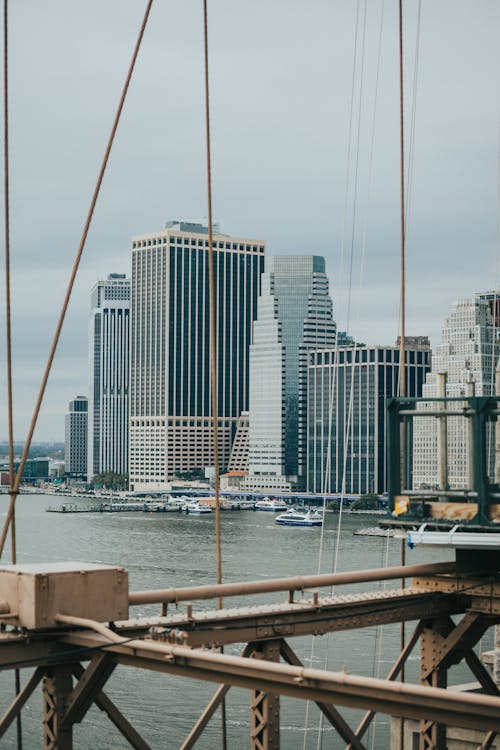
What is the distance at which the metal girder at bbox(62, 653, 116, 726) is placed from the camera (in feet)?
22.0

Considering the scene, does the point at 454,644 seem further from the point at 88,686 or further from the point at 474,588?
the point at 88,686

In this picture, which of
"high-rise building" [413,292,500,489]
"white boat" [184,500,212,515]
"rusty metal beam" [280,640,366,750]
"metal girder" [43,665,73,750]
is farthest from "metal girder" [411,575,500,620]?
"white boat" [184,500,212,515]

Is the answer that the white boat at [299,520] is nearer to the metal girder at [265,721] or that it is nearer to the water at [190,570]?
the water at [190,570]

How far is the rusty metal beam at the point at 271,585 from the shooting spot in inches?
296

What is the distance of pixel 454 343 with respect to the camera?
503 feet

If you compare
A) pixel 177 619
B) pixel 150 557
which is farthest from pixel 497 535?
→ pixel 150 557

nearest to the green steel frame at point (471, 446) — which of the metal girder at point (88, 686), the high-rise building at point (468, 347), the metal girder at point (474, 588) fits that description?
the metal girder at point (474, 588)

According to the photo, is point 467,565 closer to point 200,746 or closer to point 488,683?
point 488,683

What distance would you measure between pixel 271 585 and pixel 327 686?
2.36 meters

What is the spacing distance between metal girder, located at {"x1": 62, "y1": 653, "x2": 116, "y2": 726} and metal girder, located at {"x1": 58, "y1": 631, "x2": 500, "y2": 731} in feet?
0.81

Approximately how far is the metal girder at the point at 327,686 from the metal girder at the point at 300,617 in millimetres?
223

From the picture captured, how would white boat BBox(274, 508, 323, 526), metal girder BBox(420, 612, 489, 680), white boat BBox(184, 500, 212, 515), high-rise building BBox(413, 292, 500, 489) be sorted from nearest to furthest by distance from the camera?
1. metal girder BBox(420, 612, 489, 680)
2. high-rise building BBox(413, 292, 500, 489)
3. white boat BBox(274, 508, 323, 526)
4. white boat BBox(184, 500, 212, 515)

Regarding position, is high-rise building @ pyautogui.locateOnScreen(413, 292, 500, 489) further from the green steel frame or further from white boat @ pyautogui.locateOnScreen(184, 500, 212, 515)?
the green steel frame

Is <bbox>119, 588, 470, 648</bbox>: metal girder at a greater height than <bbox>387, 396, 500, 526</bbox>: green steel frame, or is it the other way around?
<bbox>387, 396, 500, 526</bbox>: green steel frame
